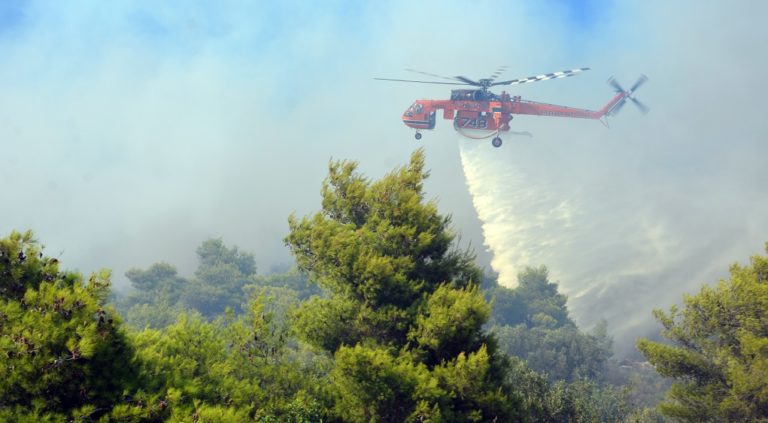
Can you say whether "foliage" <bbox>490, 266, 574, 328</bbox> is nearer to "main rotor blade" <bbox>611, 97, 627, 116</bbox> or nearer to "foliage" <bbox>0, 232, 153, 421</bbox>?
Answer: "main rotor blade" <bbox>611, 97, 627, 116</bbox>

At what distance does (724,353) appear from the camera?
32.5 metres

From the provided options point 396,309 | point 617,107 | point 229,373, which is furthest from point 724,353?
point 617,107

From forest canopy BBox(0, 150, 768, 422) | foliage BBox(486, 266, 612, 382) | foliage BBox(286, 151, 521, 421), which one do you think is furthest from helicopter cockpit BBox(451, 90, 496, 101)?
foliage BBox(286, 151, 521, 421)

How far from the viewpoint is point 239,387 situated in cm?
2105

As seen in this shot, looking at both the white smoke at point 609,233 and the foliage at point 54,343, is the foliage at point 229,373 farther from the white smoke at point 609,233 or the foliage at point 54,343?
the white smoke at point 609,233

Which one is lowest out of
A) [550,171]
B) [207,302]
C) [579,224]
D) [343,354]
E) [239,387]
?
[239,387]

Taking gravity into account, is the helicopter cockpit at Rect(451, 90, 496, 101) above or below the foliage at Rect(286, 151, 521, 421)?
above

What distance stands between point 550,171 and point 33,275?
106 meters

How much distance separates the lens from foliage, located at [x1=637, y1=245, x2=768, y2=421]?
3108 cm

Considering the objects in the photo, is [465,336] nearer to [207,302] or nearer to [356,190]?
[356,190]

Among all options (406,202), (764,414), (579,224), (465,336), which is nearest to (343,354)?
(465,336)

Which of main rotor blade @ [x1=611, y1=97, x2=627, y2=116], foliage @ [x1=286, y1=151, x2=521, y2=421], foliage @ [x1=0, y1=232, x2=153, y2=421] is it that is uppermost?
main rotor blade @ [x1=611, y1=97, x2=627, y2=116]

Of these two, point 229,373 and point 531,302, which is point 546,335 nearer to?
point 531,302

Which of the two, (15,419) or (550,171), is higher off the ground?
(550,171)
